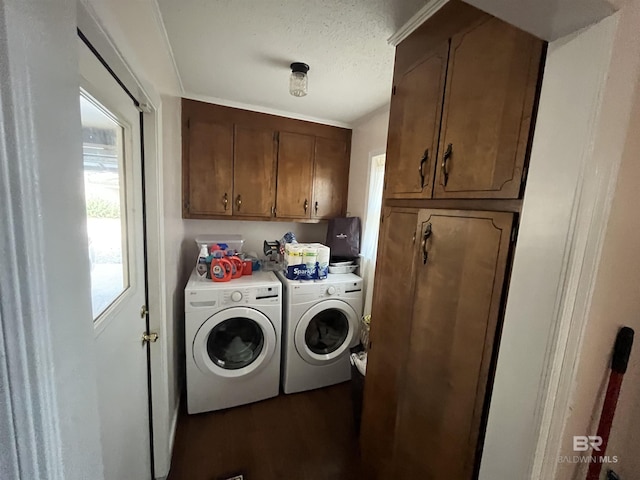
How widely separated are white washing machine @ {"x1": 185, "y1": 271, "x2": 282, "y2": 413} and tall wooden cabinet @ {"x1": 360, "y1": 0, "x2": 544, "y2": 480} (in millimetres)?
948

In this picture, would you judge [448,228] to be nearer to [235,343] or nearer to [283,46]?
[283,46]

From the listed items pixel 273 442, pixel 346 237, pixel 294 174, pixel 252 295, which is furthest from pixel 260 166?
pixel 273 442

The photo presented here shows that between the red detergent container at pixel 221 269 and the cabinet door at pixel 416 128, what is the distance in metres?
1.28

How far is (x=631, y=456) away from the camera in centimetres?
76

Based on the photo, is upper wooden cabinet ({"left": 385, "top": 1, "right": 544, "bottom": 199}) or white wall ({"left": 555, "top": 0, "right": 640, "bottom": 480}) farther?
upper wooden cabinet ({"left": 385, "top": 1, "right": 544, "bottom": 199})

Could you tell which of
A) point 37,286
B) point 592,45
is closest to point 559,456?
point 592,45

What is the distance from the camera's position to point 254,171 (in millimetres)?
2248

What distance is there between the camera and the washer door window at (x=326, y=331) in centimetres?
205

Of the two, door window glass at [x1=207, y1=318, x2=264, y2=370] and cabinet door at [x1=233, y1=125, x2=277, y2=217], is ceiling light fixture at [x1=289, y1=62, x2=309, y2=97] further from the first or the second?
door window glass at [x1=207, y1=318, x2=264, y2=370]

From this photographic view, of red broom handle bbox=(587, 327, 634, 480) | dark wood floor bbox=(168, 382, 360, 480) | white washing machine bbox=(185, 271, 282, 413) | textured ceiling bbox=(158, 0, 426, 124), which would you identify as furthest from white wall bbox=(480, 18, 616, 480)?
white washing machine bbox=(185, 271, 282, 413)

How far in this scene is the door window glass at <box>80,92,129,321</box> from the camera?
0.75m

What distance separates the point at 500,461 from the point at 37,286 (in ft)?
3.50

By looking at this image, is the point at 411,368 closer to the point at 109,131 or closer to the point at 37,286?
the point at 37,286

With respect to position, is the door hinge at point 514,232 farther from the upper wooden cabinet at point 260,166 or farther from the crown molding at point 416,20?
the upper wooden cabinet at point 260,166
